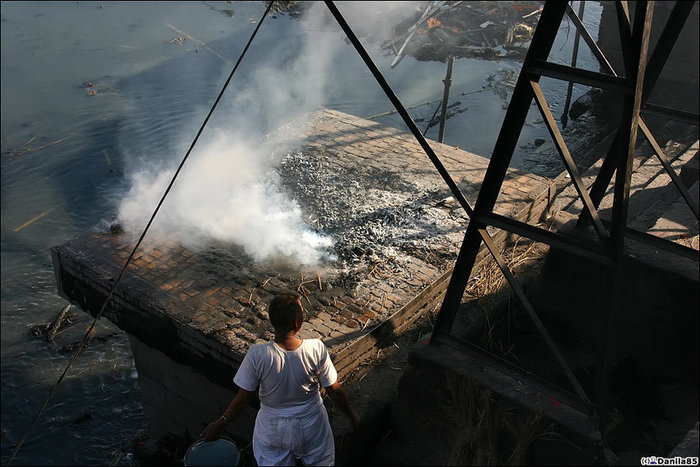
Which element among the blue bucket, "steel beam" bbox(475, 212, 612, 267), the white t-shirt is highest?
"steel beam" bbox(475, 212, 612, 267)

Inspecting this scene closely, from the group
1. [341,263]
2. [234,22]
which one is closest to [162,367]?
[341,263]

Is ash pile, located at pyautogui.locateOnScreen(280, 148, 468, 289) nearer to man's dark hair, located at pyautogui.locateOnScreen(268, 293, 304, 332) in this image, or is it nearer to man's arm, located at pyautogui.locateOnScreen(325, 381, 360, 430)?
man's arm, located at pyautogui.locateOnScreen(325, 381, 360, 430)

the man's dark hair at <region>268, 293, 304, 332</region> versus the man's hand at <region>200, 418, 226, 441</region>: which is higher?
the man's dark hair at <region>268, 293, 304, 332</region>

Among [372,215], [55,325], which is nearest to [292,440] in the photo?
[372,215]

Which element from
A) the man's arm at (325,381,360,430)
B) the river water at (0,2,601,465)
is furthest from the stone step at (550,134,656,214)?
the man's arm at (325,381,360,430)

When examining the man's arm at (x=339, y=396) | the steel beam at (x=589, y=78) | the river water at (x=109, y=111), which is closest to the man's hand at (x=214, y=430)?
the man's arm at (x=339, y=396)

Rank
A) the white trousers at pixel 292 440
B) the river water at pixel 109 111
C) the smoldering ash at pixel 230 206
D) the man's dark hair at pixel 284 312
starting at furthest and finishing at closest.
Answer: the river water at pixel 109 111 → the smoldering ash at pixel 230 206 → the white trousers at pixel 292 440 → the man's dark hair at pixel 284 312

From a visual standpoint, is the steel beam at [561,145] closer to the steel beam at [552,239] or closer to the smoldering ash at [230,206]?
the steel beam at [552,239]
